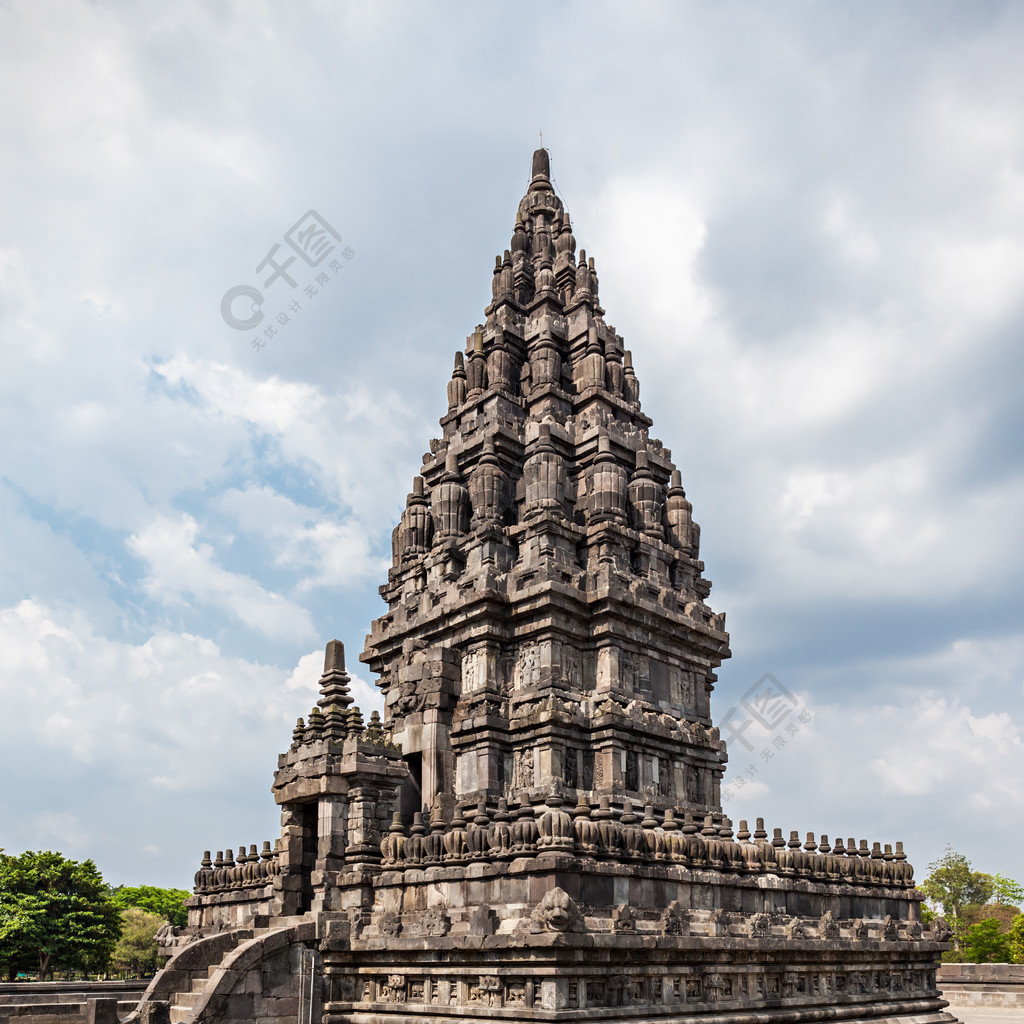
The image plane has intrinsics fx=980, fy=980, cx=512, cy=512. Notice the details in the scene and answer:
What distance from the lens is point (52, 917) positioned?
138ft

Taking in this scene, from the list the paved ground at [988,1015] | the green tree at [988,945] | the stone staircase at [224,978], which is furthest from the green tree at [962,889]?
the stone staircase at [224,978]

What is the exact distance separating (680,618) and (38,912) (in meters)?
32.4

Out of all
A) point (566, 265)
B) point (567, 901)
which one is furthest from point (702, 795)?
point (566, 265)

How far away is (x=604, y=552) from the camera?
1005 inches

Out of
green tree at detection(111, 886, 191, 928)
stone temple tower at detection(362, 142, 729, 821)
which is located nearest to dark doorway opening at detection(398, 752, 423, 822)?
stone temple tower at detection(362, 142, 729, 821)

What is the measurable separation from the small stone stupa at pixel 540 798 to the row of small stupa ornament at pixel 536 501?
0.09 metres

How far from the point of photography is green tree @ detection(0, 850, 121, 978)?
135ft

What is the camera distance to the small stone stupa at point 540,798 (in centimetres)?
1652

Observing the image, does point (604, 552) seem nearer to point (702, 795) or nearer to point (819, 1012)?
point (702, 795)

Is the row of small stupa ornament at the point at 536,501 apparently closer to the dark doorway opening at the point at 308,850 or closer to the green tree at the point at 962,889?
the dark doorway opening at the point at 308,850

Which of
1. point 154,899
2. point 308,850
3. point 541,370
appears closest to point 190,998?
point 308,850

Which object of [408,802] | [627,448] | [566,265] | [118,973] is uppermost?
[566,265]

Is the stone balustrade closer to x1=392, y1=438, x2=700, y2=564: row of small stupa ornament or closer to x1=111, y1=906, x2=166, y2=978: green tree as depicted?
x1=392, y1=438, x2=700, y2=564: row of small stupa ornament

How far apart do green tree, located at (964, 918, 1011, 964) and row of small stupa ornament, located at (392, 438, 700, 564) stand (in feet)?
130
